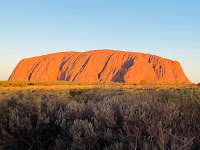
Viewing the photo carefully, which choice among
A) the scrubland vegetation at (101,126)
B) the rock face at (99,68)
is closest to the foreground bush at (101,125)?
the scrubland vegetation at (101,126)

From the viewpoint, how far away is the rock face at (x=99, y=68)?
8182 cm

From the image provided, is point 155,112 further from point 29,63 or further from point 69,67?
point 29,63

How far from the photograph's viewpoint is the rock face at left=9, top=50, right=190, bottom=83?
8182cm

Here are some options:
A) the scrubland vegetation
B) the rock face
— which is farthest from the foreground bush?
the rock face

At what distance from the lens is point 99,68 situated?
87438mm

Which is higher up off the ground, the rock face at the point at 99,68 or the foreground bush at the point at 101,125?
the rock face at the point at 99,68

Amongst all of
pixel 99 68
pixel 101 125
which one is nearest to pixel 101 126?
pixel 101 125

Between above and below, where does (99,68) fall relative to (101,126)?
above

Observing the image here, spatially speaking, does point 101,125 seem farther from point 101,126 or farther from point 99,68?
point 99,68

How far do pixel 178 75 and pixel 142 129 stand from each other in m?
102

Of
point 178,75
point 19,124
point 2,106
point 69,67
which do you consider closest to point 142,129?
point 19,124

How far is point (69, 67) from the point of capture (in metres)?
90.0

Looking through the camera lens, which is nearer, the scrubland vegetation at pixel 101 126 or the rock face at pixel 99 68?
the scrubland vegetation at pixel 101 126

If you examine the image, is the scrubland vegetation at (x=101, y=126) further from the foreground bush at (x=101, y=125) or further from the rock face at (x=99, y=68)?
the rock face at (x=99, y=68)
